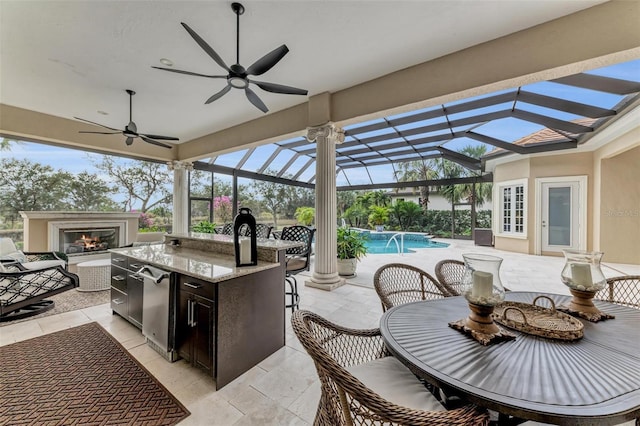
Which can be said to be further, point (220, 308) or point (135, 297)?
point (135, 297)

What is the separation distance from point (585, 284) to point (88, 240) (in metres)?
8.37

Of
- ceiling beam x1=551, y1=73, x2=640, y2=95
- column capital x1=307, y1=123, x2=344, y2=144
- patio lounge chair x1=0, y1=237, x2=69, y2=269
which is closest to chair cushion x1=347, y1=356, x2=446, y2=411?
column capital x1=307, y1=123, x2=344, y2=144

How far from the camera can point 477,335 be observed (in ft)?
3.78

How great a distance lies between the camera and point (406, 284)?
86.5 inches

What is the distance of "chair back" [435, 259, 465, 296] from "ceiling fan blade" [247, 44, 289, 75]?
7.82 ft

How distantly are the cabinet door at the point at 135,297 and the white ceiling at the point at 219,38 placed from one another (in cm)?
263

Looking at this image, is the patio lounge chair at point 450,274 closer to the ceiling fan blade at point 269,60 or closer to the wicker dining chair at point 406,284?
the wicker dining chair at point 406,284

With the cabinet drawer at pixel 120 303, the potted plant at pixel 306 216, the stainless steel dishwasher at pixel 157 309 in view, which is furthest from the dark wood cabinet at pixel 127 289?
the potted plant at pixel 306 216

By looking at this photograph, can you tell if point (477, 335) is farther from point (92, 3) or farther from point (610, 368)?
point (92, 3)

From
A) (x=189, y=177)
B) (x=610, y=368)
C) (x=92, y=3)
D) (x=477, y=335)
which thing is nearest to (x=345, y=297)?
(x=477, y=335)

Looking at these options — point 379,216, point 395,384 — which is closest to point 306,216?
point 379,216

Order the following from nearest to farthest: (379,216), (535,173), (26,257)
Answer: (26,257) → (535,173) → (379,216)

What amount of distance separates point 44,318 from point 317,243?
367cm

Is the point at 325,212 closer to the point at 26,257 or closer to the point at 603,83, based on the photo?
the point at 603,83
